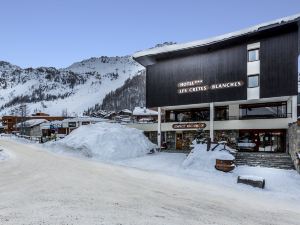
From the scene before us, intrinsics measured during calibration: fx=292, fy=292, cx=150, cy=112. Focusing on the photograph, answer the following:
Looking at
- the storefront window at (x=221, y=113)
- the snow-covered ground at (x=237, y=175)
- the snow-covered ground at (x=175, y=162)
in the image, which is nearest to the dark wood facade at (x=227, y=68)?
the storefront window at (x=221, y=113)

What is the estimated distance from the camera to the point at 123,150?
1316 inches

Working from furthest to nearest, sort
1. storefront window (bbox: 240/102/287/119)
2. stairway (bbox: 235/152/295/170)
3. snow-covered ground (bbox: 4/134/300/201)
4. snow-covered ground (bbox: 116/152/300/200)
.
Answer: storefront window (bbox: 240/102/287/119), stairway (bbox: 235/152/295/170), snow-covered ground (bbox: 4/134/300/201), snow-covered ground (bbox: 116/152/300/200)

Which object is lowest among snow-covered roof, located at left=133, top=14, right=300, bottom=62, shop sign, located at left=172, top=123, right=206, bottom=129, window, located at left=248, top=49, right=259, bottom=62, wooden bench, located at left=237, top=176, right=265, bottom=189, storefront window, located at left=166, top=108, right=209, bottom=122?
wooden bench, located at left=237, top=176, right=265, bottom=189

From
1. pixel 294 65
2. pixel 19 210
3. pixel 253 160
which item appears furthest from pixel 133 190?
pixel 294 65

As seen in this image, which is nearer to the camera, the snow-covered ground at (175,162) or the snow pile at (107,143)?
the snow-covered ground at (175,162)

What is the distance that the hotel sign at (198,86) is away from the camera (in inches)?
1326

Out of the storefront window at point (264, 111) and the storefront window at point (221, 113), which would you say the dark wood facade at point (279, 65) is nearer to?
the storefront window at point (264, 111)

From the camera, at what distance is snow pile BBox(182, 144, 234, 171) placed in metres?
24.3

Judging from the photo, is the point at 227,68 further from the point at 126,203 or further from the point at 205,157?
the point at 126,203

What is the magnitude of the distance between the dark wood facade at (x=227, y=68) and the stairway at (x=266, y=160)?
7241 millimetres

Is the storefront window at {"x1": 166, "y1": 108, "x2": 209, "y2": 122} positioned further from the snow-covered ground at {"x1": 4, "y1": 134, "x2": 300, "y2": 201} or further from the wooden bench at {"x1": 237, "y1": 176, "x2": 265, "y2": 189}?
the wooden bench at {"x1": 237, "y1": 176, "x2": 265, "y2": 189}

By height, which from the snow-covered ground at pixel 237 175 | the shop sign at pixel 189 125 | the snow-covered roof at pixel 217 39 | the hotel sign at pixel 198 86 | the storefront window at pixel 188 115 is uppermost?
the snow-covered roof at pixel 217 39

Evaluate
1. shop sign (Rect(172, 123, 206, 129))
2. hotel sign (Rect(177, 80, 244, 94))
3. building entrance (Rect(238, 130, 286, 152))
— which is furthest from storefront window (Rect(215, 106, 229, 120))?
hotel sign (Rect(177, 80, 244, 94))

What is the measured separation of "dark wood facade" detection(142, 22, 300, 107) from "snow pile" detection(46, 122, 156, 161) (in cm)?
614
